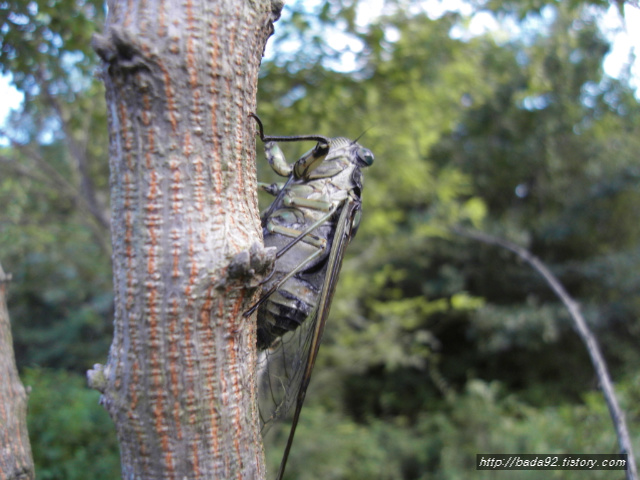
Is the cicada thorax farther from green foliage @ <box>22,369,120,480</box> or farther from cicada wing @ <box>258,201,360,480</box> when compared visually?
green foliage @ <box>22,369,120,480</box>

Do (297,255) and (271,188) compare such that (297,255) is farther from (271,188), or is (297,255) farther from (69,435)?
(69,435)

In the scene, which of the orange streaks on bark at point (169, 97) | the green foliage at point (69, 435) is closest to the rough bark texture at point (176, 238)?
the orange streaks on bark at point (169, 97)

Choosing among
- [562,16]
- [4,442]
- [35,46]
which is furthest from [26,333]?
[562,16]

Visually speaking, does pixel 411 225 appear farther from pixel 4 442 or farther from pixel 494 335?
pixel 4 442

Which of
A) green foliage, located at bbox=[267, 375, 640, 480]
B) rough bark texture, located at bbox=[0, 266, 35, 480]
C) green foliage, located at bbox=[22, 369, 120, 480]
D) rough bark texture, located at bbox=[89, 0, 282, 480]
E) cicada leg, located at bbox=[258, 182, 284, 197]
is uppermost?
cicada leg, located at bbox=[258, 182, 284, 197]

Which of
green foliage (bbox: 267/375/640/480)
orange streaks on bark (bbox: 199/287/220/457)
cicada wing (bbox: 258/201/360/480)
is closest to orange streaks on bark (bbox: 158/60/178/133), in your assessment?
orange streaks on bark (bbox: 199/287/220/457)

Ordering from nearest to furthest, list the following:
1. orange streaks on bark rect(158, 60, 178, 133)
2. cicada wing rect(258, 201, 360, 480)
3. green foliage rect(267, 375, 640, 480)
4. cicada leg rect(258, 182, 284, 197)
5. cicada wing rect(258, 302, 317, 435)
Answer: orange streaks on bark rect(158, 60, 178, 133) → cicada wing rect(258, 201, 360, 480) → cicada wing rect(258, 302, 317, 435) → cicada leg rect(258, 182, 284, 197) → green foliage rect(267, 375, 640, 480)

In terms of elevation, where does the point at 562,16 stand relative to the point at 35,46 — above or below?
above

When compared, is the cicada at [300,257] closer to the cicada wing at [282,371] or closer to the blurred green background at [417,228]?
the cicada wing at [282,371]
